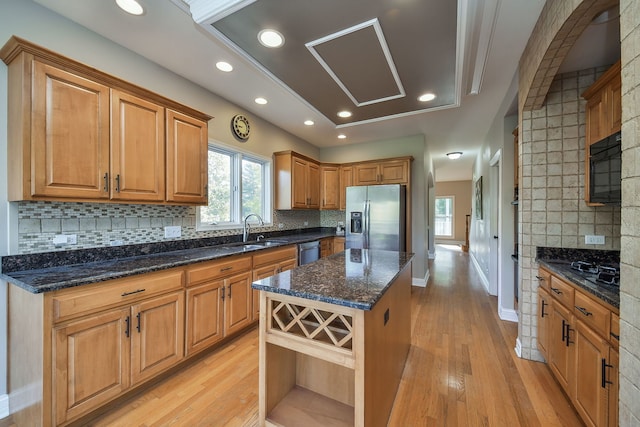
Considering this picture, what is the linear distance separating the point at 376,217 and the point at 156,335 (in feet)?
10.7

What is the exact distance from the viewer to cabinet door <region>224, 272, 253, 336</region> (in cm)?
241

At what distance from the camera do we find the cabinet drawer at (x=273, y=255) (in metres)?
2.78

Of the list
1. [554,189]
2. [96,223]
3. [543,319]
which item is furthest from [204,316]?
[554,189]

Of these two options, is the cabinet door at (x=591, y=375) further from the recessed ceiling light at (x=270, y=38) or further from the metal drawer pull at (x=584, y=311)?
the recessed ceiling light at (x=270, y=38)

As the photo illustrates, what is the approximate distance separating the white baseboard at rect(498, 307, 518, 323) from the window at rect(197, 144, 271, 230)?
132 inches

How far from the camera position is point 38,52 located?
150 cm

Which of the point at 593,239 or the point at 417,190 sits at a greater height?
the point at 417,190

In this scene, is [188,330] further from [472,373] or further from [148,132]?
[472,373]

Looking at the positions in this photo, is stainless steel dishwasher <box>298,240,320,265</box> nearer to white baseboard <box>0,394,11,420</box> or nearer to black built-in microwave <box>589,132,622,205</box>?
white baseboard <box>0,394,11,420</box>

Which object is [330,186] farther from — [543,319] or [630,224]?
[630,224]

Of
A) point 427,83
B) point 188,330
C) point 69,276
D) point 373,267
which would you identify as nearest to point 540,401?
point 373,267

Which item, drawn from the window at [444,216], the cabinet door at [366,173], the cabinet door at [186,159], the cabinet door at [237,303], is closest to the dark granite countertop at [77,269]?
the cabinet door at [237,303]

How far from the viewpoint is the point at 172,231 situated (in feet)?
8.29

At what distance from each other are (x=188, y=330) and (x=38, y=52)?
2.07m
